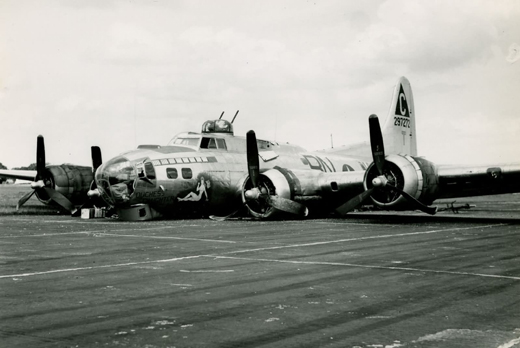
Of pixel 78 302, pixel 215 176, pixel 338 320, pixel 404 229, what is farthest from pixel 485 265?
pixel 215 176

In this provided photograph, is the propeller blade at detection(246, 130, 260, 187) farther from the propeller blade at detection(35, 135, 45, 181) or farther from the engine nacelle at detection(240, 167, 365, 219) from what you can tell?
the propeller blade at detection(35, 135, 45, 181)

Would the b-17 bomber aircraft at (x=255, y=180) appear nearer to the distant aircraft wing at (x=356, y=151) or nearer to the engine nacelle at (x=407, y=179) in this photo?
the engine nacelle at (x=407, y=179)

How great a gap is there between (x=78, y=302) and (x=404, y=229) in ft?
41.1

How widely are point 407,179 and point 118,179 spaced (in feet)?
33.6

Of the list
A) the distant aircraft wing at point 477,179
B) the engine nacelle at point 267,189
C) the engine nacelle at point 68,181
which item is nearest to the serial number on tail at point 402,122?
the distant aircraft wing at point 477,179

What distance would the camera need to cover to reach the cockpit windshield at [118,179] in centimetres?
2145

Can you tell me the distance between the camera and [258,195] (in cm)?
2234

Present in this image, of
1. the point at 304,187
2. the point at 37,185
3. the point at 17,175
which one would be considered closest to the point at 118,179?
the point at 304,187

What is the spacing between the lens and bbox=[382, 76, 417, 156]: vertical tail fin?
93.9ft

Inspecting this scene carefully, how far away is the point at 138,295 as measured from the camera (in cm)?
723

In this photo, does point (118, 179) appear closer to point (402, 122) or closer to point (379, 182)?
point (379, 182)

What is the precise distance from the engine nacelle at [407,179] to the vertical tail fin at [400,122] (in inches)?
285

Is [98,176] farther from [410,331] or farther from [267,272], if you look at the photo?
[410,331]

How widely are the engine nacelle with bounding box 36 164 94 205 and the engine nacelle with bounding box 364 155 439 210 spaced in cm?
1510
